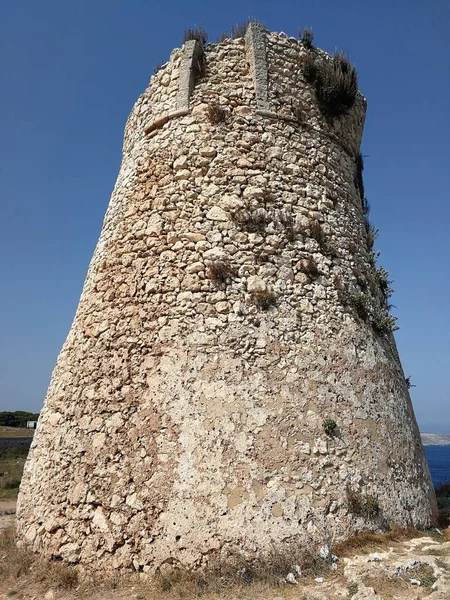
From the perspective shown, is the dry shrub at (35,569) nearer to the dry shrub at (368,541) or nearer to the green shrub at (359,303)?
the dry shrub at (368,541)

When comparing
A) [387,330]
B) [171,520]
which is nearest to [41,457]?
[171,520]

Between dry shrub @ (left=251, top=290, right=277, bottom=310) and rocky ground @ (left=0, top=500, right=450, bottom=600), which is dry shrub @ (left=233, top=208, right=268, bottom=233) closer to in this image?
dry shrub @ (left=251, top=290, right=277, bottom=310)

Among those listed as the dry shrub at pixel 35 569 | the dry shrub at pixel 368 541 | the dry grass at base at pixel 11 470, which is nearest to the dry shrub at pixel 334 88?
the dry shrub at pixel 368 541

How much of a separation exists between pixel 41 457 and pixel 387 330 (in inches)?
215

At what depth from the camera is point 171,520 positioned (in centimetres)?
546

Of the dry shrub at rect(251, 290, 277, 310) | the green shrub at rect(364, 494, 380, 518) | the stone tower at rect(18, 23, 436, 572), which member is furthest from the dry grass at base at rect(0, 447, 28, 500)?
the green shrub at rect(364, 494, 380, 518)

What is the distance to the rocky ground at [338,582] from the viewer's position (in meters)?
4.63

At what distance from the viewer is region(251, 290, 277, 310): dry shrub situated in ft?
21.4

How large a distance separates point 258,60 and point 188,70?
1143mm

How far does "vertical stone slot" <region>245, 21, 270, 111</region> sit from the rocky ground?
637 centimetres

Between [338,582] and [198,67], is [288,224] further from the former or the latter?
[338,582]

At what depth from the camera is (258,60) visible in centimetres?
781

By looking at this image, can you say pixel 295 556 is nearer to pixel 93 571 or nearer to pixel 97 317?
pixel 93 571

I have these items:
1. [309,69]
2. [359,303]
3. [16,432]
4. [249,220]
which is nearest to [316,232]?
[249,220]
